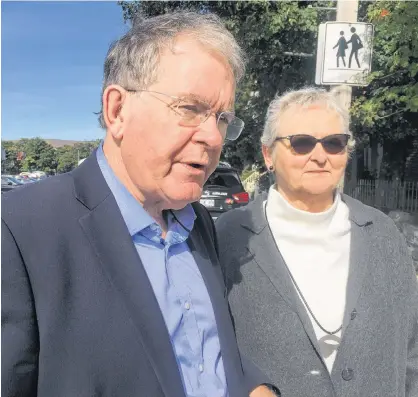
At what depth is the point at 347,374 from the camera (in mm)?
1782

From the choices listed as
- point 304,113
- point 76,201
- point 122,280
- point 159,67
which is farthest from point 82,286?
point 304,113

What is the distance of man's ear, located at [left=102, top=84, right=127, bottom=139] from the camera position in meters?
1.33

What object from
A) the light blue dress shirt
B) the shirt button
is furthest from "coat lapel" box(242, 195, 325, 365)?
the light blue dress shirt

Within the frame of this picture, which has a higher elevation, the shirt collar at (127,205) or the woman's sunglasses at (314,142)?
the woman's sunglasses at (314,142)

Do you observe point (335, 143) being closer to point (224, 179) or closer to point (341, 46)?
point (341, 46)

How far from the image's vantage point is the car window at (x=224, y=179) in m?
9.75

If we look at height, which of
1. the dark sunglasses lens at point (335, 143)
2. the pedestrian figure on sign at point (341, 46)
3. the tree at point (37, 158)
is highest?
the pedestrian figure on sign at point (341, 46)

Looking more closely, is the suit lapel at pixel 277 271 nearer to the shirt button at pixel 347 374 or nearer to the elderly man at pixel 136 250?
the shirt button at pixel 347 374

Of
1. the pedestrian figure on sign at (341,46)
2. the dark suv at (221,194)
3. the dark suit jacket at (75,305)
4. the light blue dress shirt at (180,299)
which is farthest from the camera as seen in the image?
the dark suv at (221,194)

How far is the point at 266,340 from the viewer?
72.6 inches

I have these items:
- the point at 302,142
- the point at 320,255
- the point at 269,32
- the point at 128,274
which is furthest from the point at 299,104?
the point at 269,32

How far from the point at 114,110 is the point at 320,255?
1.09 meters

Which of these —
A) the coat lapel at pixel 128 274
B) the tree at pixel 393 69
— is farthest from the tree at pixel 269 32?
the coat lapel at pixel 128 274

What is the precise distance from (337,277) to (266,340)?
0.40 metres
